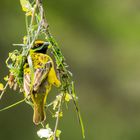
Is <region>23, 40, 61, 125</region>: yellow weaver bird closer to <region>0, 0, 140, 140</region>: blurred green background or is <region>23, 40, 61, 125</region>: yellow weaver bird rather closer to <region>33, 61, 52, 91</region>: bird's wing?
<region>33, 61, 52, 91</region>: bird's wing

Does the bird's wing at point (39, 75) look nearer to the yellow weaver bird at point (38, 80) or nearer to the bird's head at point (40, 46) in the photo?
the yellow weaver bird at point (38, 80)

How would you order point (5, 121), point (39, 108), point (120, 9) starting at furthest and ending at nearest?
1. point (120, 9)
2. point (5, 121)
3. point (39, 108)

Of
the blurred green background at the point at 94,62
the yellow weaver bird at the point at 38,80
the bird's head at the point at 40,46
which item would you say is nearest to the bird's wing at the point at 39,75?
the yellow weaver bird at the point at 38,80

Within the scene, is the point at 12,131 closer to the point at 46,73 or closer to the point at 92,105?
the point at 92,105

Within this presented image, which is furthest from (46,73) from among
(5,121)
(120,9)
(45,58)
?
(120,9)

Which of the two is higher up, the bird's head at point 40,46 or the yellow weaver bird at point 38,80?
the bird's head at point 40,46

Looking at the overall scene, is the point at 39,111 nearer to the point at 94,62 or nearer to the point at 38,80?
the point at 38,80

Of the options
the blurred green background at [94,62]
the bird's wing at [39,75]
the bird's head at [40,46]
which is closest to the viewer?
the bird's wing at [39,75]
